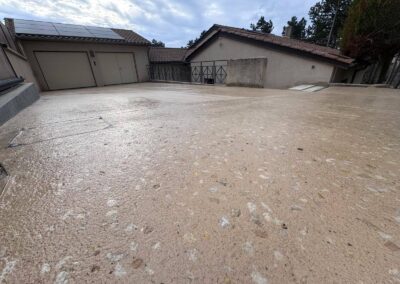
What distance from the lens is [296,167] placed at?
1.11m

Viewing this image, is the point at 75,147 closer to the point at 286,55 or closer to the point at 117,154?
the point at 117,154

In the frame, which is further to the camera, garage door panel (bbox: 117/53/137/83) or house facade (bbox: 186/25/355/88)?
garage door panel (bbox: 117/53/137/83)

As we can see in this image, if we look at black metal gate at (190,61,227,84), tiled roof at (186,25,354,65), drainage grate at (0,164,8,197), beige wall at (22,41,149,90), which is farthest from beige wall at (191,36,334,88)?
drainage grate at (0,164,8,197)

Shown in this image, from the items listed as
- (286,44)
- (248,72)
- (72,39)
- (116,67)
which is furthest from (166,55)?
(286,44)

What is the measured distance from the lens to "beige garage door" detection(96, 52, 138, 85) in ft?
32.9

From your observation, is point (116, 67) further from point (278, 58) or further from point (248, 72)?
point (278, 58)

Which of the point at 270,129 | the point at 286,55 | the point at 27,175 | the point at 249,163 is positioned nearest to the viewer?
the point at 27,175

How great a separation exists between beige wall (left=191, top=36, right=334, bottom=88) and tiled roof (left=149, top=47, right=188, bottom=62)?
4.33 meters

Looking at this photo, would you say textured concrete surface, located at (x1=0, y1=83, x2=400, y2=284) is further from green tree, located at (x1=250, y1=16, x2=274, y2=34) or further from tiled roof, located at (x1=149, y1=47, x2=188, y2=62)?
green tree, located at (x1=250, y1=16, x2=274, y2=34)

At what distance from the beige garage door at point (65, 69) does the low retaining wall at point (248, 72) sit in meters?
7.95

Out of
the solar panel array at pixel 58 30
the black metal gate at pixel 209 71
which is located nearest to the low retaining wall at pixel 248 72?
the black metal gate at pixel 209 71

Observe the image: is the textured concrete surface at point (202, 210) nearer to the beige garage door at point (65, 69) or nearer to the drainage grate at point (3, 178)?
the drainage grate at point (3, 178)

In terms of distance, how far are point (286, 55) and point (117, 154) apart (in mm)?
8657

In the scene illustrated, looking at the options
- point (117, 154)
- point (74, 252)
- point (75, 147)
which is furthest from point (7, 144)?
point (74, 252)
